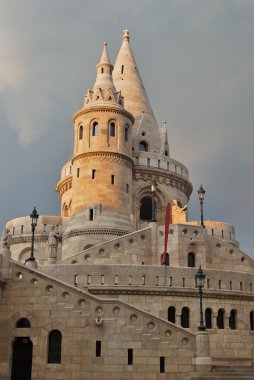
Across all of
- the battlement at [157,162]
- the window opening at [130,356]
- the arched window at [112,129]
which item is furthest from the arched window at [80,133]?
the window opening at [130,356]

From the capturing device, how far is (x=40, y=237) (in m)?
37.5

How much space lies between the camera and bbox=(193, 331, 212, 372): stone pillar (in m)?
19.8

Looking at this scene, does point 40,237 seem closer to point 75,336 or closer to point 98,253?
point 98,253

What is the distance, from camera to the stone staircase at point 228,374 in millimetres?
19203

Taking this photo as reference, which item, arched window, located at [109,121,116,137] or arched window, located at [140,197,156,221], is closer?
arched window, located at [109,121,116,137]

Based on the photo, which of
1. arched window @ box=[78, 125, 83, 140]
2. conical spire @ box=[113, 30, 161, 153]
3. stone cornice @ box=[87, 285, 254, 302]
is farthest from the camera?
conical spire @ box=[113, 30, 161, 153]

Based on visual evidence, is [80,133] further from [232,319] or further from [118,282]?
[232,319]

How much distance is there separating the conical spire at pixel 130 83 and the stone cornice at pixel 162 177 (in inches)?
226

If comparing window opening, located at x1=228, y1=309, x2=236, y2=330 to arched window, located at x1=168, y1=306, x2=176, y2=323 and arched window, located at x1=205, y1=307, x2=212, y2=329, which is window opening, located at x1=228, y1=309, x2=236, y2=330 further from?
arched window, located at x1=168, y1=306, x2=176, y2=323

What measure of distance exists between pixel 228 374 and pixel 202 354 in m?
1.11

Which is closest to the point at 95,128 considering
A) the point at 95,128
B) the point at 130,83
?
the point at 95,128

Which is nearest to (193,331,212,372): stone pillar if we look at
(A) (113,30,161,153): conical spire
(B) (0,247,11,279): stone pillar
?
(B) (0,247,11,279): stone pillar

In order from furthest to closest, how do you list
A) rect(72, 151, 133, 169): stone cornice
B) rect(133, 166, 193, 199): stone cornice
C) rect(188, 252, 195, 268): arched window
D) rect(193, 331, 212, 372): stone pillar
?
rect(133, 166, 193, 199): stone cornice < rect(72, 151, 133, 169): stone cornice < rect(188, 252, 195, 268): arched window < rect(193, 331, 212, 372): stone pillar

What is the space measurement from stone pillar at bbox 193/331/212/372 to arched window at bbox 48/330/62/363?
483cm
